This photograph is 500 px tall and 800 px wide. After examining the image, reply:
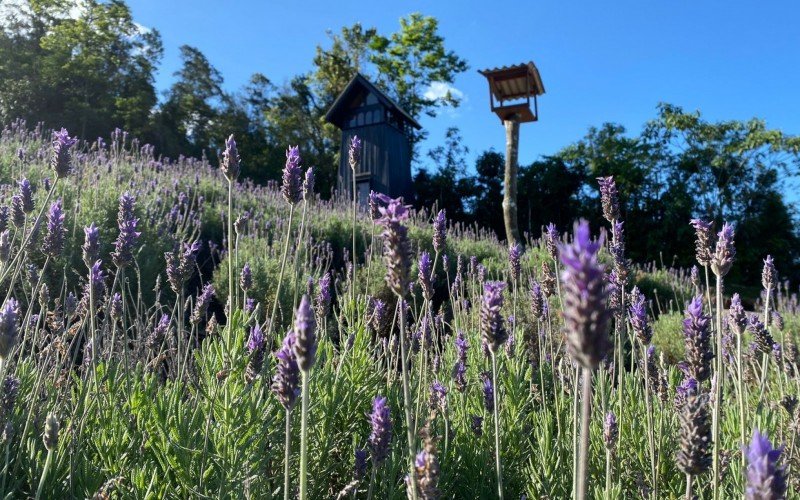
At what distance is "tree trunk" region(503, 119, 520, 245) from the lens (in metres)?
11.9

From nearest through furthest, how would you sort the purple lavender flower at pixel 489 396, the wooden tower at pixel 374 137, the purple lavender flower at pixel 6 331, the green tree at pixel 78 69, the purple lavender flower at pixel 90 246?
1. the purple lavender flower at pixel 6 331
2. the purple lavender flower at pixel 90 246
3. the purple lavender flower at pixel 489 396
4. the wooden tower at pixel 374 137
5. the green tree at pixel 78 69

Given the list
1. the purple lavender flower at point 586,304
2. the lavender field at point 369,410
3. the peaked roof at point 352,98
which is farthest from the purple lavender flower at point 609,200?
the peaked roof at point 352,98

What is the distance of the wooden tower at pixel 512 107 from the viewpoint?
39.1 ft

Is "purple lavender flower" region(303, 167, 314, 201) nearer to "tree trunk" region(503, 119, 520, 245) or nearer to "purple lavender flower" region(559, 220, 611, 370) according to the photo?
"purple lavender flower" region(559, 220, 611, 370)

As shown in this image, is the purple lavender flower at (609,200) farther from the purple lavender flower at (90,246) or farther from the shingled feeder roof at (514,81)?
the shingled feeder roof at (514,81)

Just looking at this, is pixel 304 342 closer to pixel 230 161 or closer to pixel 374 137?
pixel 230 161

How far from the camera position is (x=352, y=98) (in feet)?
68.4

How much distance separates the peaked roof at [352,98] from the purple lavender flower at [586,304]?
1973 cm

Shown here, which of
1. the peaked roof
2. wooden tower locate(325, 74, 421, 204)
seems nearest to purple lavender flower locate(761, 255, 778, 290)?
wooden tower locate(325, 74, 421, 204)

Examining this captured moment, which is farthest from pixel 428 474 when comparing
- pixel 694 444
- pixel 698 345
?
pixel 698 345

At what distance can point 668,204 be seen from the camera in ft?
67.2

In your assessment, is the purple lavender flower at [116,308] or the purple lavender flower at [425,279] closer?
the purple lavender flower at [425,279]

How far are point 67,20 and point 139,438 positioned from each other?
3314 centimetres

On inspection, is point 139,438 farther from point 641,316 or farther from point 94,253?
point 641,316
